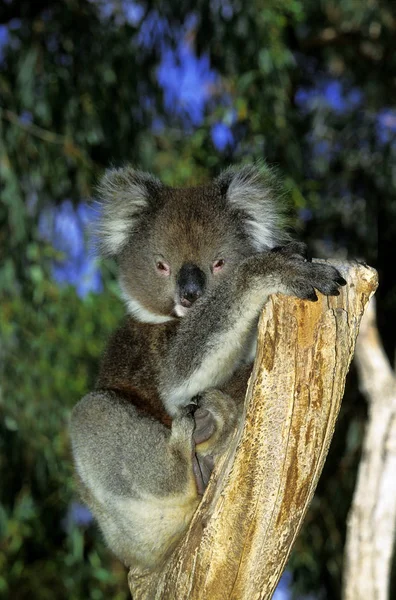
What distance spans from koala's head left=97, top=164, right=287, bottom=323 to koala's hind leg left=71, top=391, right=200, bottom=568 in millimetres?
322

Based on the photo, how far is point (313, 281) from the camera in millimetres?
1769

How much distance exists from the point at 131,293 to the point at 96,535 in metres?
1.95

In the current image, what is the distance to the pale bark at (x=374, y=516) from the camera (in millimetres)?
3438

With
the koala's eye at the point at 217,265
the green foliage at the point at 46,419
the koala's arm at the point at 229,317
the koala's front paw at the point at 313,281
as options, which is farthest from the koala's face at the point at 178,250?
the green foliage at the point at 46,419

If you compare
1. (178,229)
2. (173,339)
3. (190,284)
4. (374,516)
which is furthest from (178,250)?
(374,516)

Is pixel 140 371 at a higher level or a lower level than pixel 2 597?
higher

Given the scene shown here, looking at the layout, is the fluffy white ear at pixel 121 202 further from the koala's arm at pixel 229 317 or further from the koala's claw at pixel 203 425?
the koala's claw at pixel 203 425

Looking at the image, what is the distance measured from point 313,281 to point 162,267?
746 millimetres

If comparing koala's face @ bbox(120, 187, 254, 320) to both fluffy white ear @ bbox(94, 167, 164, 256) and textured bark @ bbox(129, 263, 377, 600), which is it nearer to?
fluffy white ear @ bbox(94, 167, 164, 256)

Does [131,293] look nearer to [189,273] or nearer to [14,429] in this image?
[189,273]

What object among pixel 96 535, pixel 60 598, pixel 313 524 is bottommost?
pixel 313 524

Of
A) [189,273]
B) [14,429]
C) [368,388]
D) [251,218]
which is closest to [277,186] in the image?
[251,218]

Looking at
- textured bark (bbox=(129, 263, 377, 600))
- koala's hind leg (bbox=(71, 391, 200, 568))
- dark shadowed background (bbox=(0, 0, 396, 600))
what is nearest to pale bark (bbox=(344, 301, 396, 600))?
dark shadowed background (bbox=(0, 0, 396, 600))

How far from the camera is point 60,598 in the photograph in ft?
14.1
